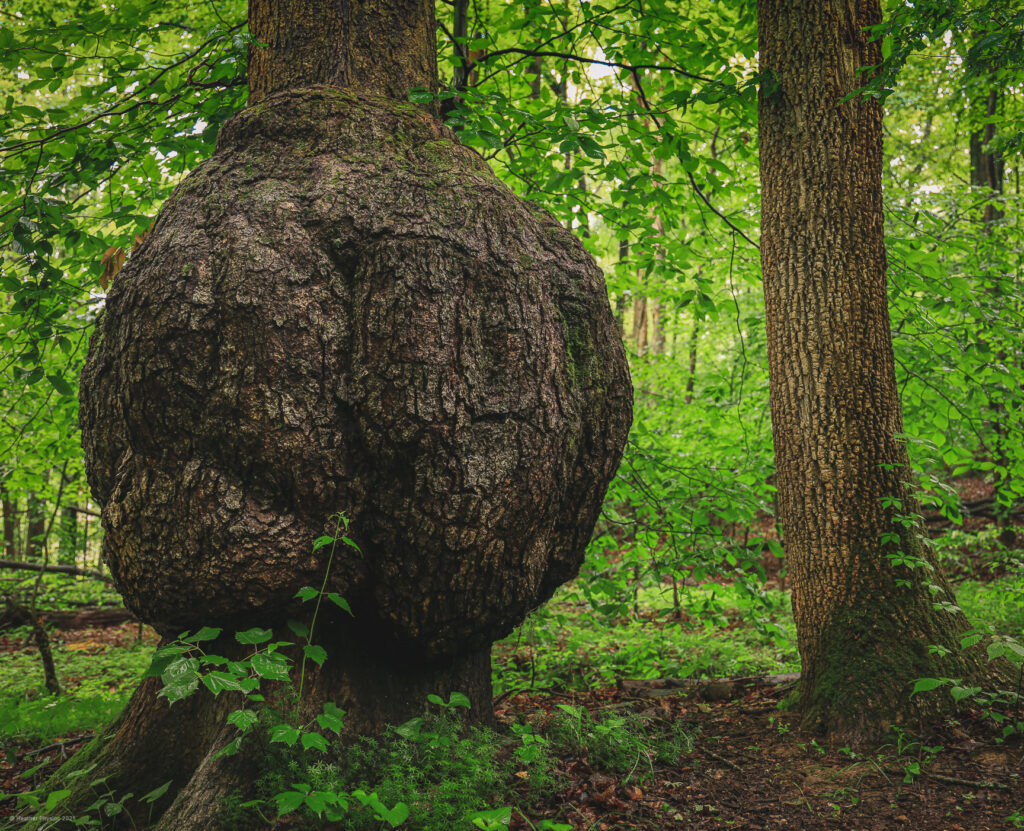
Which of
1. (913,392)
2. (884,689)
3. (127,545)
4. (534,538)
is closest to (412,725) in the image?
(534,538)

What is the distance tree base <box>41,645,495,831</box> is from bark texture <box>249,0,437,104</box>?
277 cm

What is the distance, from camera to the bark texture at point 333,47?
3107mm

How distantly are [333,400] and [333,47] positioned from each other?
198cm

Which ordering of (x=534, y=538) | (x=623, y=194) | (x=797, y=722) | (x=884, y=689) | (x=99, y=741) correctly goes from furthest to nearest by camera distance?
(x=623, y=194), (x=797, y=722), (x=884, y=689), (x=99, y=741), (x=534, y=538)

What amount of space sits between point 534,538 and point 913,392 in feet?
13.0

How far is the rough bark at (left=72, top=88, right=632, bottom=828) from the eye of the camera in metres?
2.30

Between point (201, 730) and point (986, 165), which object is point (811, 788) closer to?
point (201, 730)

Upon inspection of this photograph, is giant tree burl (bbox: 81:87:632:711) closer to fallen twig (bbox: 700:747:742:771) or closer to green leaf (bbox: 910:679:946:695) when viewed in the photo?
fallen twig (bbox: 700:747:742:771)

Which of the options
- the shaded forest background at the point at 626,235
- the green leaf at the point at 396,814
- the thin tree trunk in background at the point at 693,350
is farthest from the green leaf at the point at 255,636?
the thin tree trunk in background at the point at 693,350

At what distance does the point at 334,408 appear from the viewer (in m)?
2.36

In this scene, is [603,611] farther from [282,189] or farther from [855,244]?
[282,189]

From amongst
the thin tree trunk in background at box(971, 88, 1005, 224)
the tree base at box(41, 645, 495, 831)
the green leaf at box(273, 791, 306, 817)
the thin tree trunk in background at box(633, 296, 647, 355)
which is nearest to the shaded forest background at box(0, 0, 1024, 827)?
the tree base at box(41, 645, 495, 831)

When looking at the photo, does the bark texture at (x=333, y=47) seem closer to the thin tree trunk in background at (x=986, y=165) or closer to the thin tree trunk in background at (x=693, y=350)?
the thin tree trunk in background at (x=693, y=350)

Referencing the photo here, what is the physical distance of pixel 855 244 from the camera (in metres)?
3.81
